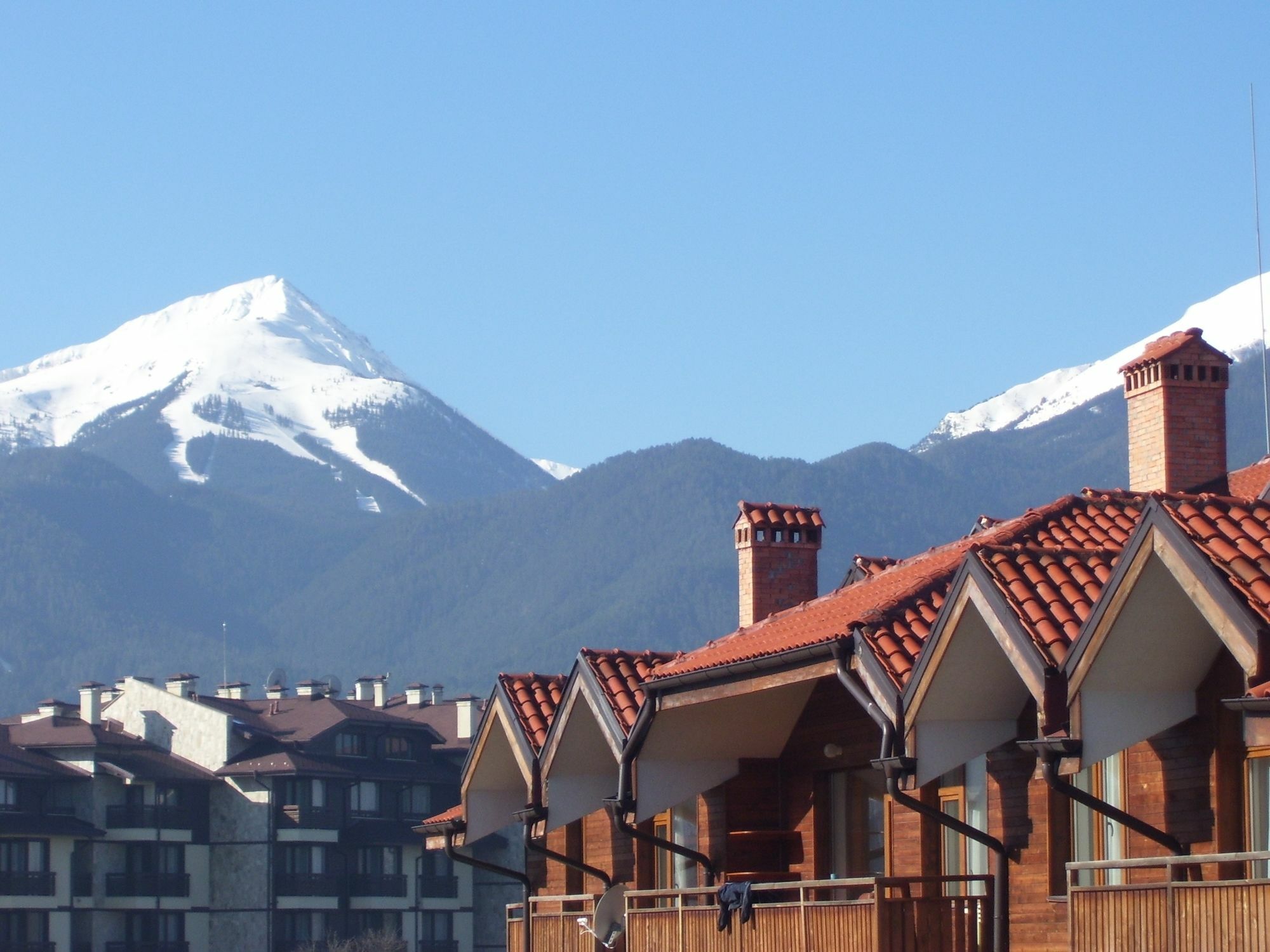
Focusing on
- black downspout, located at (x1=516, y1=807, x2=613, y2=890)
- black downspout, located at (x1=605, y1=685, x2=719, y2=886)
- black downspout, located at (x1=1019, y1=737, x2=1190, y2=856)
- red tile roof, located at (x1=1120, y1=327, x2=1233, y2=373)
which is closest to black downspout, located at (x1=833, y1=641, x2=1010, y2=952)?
black downspout, located at (x1=1019, y1=737, x2=1190, y2=856)

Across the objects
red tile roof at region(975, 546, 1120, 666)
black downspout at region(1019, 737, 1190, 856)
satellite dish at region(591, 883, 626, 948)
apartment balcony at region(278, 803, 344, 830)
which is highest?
red tile roof at region(975, 546, 1120, 666)

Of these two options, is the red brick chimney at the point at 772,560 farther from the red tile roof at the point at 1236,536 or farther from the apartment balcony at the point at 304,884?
the apartment balcony at the point at 304,884

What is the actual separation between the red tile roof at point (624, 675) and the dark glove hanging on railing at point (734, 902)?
11.2ft

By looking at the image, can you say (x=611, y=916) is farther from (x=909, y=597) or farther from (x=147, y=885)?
(x=147, y=885)

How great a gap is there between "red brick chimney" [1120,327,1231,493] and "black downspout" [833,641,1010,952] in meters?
5.59

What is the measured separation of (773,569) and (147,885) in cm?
6894

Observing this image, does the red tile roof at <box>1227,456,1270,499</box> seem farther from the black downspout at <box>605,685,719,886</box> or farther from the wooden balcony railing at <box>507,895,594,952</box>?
the wooden balcony railing at <box>507,895,594,952</box>

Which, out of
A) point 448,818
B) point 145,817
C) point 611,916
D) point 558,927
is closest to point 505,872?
point 448,818

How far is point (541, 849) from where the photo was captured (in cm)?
2731

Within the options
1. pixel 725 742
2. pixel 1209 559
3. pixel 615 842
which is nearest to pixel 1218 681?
pixel 1209 559

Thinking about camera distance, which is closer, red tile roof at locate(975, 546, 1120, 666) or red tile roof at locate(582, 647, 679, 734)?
red tile roof at locate(975, 546, 1120, 666)

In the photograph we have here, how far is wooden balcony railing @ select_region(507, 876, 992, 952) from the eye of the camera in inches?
716

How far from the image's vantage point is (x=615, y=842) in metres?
28.3

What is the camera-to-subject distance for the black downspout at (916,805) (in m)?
18.4
